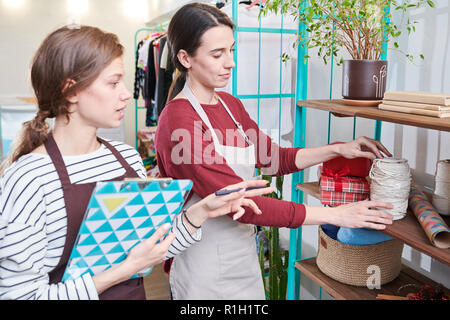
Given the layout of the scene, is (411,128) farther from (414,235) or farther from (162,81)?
(162,81)

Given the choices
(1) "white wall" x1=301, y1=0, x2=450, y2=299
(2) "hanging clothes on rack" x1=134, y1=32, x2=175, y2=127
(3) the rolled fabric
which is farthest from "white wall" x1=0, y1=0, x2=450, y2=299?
(2) "hanging clothes on rack" x1=134, y1=32, x2=175, y2=127

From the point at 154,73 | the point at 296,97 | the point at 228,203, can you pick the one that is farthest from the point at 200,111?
the point at 154,73

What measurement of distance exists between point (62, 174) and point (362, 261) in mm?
1185

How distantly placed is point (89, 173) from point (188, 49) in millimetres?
632

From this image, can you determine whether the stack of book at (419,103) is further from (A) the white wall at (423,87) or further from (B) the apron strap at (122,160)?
(B) the apron strap at (122,160)

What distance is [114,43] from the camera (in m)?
1.01

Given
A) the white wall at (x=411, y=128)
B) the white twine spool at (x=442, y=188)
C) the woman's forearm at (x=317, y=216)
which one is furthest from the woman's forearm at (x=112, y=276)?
the white twine spool at (x=442, y=188)

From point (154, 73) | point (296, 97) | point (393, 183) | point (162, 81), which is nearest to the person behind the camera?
point (393, 183)

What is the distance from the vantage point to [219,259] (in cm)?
150

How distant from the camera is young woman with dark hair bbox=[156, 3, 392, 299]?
131 cm

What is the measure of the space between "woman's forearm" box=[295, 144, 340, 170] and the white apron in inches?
9.9

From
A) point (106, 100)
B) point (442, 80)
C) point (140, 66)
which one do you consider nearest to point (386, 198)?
point (442, 80)
